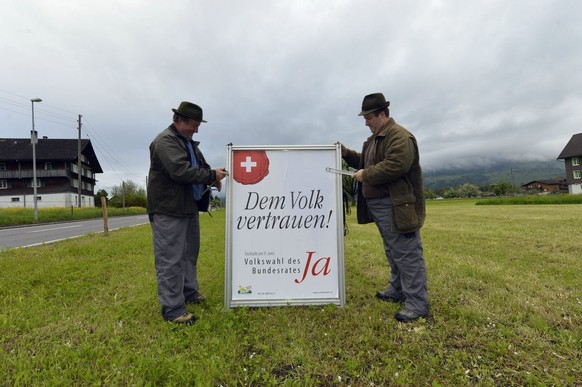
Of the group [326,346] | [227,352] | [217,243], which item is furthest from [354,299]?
[217,243]

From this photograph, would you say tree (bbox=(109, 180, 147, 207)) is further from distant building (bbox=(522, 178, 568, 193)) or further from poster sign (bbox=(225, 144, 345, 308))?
distant building (bbox=(522, 178, 568, 193))

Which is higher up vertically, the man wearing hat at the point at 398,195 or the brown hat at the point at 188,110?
the brown hat at the point at 188,110

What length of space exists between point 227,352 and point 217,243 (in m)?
5.96

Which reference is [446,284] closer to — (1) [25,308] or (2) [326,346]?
(2) [326,346]

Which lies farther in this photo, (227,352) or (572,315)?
(572,315)

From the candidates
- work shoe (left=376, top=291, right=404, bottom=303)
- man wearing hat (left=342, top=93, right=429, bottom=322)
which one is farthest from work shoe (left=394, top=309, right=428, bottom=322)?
work shoe (left=376, top=291, right=404, bottom=303)

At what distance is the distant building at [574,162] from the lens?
5881 cm

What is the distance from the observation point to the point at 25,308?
3.44m

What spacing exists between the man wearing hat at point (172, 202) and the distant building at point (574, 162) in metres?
77.5

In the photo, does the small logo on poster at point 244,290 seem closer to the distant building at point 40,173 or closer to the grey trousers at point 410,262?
the grey trousers at point 410,262

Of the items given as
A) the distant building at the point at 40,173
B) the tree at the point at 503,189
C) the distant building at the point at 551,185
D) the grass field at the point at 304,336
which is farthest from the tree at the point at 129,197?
the distant building at the point at 551,185

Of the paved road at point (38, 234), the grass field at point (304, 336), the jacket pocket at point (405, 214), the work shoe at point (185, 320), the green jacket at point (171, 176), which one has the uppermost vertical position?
the green jacket at point (171, 176)

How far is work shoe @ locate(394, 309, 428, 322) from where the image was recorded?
9.85 feet

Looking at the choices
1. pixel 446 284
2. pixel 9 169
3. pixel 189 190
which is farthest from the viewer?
pixel 9 169
